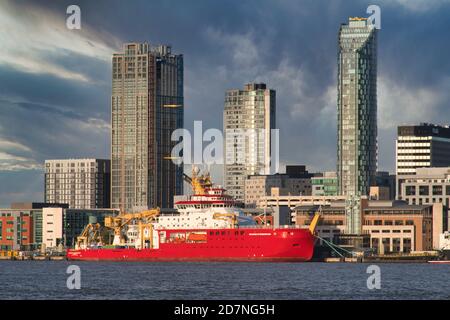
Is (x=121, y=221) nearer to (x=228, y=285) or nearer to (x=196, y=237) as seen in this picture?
(x=196, y=237)

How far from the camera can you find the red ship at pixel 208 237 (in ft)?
532

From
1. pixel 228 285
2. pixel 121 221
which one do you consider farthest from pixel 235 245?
pixel 228 285

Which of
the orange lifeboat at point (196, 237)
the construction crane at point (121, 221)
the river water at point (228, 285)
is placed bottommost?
the river water at point (228, 285)

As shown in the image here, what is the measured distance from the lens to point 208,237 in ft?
545

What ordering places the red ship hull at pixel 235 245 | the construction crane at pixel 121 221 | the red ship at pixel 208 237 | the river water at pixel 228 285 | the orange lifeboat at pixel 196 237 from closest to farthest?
1. the river water at pixel 228 285
2. the red ship hull at pixel 235 245
3. the red ship at pixel 208 237
4. the orange lifeboat at pixel 196 237
5. the construction crane at pixel 121 221

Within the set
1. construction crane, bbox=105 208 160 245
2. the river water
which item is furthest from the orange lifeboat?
the river water

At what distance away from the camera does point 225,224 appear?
167375 millimetres

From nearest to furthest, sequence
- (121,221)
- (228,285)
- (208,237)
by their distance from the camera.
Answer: (228,285) < (208,237) < (121,221)

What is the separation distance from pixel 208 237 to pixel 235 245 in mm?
4563

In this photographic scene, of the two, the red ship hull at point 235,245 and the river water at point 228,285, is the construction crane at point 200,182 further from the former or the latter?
the river water at point 228,285

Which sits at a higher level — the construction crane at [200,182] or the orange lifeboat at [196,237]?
the construction crane at [200,182]

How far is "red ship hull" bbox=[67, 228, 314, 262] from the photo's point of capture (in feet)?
531

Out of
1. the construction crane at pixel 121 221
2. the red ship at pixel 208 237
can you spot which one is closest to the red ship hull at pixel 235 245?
the red ship at pixel 208 237

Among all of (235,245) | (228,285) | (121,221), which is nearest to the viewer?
(228,285)
